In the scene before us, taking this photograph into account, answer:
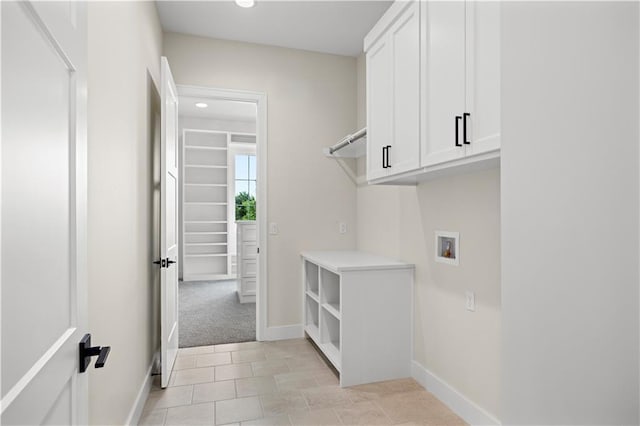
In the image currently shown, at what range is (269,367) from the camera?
9.41 ft

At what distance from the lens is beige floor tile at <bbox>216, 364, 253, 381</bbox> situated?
2.70 m

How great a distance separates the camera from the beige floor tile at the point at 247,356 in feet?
9.88

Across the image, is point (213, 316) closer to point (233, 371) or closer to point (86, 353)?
point (233, 371)

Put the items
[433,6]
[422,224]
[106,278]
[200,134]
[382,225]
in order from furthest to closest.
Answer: [200,134] → [382,225] → [422,224] → [433,6] → [106,278]

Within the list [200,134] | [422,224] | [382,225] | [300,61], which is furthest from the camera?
[200,134]

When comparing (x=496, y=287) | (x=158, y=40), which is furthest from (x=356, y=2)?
(x=496, y=287)

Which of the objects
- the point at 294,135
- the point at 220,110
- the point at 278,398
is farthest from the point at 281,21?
the point at 220,110

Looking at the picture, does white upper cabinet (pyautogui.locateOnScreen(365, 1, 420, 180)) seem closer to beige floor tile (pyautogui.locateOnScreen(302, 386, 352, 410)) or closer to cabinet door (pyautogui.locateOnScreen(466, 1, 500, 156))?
cabinet door (pyautogui.locateOnScreen(466, 1, 500, 156))

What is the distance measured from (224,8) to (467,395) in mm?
3169

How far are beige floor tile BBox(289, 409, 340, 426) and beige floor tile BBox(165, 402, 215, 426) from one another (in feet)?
1.54

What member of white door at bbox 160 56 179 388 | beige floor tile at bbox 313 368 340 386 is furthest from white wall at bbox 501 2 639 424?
white door at bbox 160 56 179 388

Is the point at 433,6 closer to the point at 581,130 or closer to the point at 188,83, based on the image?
the point at 581,130

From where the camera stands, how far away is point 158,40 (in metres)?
2.99

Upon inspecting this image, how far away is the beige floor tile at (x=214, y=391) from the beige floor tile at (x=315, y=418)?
50 centimetres
